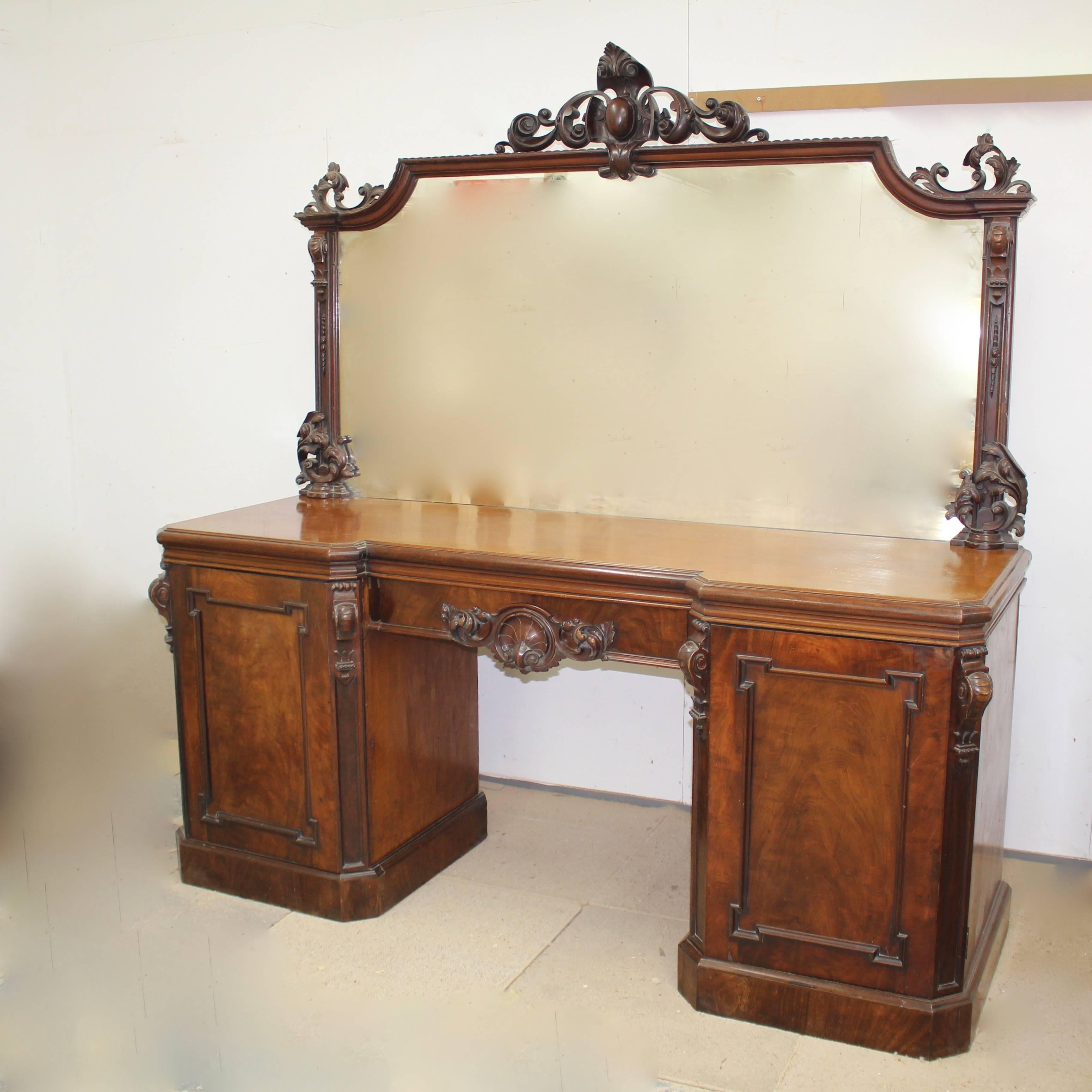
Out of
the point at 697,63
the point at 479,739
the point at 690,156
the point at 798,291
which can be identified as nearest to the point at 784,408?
the point at 798,291

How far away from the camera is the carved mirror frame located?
233 cm

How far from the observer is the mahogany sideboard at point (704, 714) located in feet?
6.23

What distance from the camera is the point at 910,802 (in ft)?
6.23

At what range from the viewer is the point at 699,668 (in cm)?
201

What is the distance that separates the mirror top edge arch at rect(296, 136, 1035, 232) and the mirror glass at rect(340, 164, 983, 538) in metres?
0.02

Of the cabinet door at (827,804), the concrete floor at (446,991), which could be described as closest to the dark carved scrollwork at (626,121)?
the cabinet door at (827,804)

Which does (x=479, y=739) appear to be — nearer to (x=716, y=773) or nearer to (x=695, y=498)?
(x=695, y=498)

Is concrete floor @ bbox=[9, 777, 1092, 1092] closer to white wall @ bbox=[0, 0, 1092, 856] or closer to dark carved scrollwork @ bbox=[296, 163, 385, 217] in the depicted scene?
white wall @ bbox=[0, 0, 1092, 856]

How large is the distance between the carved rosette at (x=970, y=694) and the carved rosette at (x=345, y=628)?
1222 mm

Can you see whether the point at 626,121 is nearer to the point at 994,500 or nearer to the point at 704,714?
the point at 994,500

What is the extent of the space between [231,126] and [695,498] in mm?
1815

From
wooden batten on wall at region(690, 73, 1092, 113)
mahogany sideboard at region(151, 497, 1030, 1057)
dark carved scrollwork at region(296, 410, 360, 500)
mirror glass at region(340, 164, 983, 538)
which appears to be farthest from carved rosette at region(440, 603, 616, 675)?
wooden batten on wall at region(690, 73, 1092, 113)

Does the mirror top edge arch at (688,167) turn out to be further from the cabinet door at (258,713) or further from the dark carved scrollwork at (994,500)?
the cabinet door at (258,713)

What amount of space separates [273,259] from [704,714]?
2006mm
